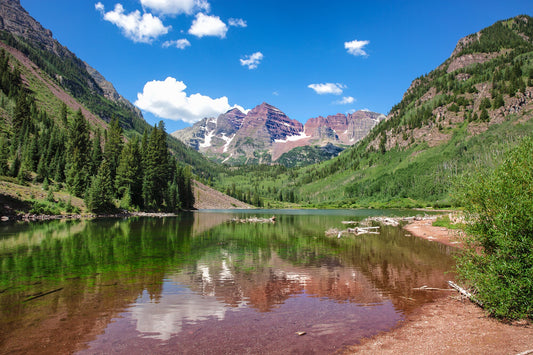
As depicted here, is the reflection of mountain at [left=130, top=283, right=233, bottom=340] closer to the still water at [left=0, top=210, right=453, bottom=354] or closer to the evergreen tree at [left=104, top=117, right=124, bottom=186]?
the still water at [left=0, top=210, right=453, bottom=354]

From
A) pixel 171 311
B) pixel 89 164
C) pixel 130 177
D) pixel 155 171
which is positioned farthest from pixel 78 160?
pixel 171 311

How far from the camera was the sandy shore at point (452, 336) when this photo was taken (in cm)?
1045

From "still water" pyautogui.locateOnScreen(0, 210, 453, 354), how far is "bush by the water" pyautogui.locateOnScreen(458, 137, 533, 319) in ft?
14.2

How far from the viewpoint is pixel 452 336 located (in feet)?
38.7

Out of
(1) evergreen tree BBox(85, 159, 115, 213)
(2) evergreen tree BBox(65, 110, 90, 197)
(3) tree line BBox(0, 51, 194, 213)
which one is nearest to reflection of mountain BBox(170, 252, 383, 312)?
(1) evergreen tree BBox(85, 159, 115, 213)

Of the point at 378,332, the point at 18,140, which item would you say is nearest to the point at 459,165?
the point at 378,332

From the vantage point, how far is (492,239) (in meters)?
13.0

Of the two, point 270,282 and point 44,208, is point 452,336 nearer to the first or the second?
point 270,282

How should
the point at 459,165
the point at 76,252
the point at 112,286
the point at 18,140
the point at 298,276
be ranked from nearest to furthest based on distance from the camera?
the point at 112,286
the point at 298,276
the point at 76,252
the point at 18,140
the point at 459,165

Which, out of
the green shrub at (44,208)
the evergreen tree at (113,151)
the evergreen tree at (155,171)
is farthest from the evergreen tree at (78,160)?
the evergreen tree at (155,171)

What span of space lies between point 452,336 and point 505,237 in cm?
505

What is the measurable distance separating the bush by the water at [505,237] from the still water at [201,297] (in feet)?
14.2

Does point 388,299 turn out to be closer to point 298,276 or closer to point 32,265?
point 298,276

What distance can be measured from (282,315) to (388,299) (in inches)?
293
